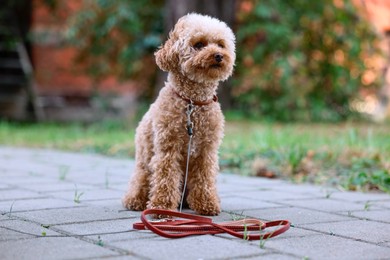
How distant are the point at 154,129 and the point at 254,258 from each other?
4.20 ft

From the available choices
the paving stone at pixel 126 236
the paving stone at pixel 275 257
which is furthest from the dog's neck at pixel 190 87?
the paving stone at pixel 275 257

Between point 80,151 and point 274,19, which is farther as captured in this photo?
point 274,19

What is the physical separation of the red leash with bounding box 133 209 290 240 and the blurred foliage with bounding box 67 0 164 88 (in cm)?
832

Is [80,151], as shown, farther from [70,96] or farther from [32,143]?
[70,96]

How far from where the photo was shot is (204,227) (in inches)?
133

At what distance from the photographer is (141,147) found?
4.13 meters

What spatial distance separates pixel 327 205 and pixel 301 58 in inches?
299

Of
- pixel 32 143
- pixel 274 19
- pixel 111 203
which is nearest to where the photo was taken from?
pixel 111 203

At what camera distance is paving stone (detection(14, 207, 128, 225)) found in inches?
147

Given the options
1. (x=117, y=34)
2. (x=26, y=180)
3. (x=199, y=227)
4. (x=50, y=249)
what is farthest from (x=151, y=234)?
(x=117, y=34)

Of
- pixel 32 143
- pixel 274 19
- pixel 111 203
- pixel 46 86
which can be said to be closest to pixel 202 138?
pixel 111 203

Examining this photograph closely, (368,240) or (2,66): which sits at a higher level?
(2,66)

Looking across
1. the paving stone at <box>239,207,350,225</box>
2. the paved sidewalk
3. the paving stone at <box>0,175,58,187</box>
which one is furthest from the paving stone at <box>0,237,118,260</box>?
the paving stone at <box>0,175,58,187</box>

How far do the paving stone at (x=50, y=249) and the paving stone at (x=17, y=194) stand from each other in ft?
4.90
